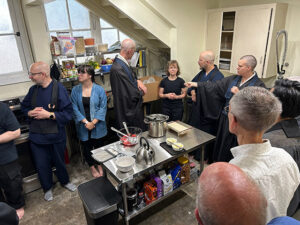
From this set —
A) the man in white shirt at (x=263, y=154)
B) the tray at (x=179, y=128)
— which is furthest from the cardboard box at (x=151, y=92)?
the man in white shirt at (x=263, y=154)

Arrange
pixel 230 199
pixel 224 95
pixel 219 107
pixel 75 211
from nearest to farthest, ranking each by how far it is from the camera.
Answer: pixel 230 199
pixel 75 211
pixel 224 95
pixel 219 107

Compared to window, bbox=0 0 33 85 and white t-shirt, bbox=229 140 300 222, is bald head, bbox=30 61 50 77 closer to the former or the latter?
window, bbox=0 0 33 85

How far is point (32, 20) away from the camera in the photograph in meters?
2.72

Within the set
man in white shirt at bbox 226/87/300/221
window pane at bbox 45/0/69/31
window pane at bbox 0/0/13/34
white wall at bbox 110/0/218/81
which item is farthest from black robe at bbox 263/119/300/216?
window pane at bbox 0/0/13/34

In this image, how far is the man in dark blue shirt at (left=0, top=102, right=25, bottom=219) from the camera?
1909mm

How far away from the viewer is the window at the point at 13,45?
2746 millimetres

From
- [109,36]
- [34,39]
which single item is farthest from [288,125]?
[109,36]

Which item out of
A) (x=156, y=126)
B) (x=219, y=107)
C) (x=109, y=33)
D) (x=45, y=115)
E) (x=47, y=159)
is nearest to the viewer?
(x=156, y=126)

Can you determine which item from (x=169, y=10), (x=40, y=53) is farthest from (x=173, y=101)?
(x=40, y=53)

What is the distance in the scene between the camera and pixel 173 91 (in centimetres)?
322

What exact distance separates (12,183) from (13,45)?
6.07 ft

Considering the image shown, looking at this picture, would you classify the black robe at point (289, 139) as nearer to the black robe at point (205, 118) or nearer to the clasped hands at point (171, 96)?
the black robe at point (205, 118)

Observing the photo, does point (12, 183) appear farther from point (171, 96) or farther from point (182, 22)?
point (182, 22)

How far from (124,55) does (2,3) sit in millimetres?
1684
